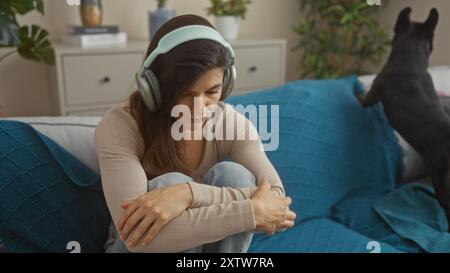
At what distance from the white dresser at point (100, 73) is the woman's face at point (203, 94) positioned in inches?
19.9

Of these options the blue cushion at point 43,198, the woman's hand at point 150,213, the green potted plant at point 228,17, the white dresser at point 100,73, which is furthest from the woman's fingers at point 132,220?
the white dresser at point 100,73

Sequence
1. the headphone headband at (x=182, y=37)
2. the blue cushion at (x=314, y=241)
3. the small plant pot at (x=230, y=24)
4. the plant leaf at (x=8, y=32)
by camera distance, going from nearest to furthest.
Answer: the headphone headband at (x=182, y=37), the blue cushion at (x=314, y=241), the small plant pot at (x=230, y=24), the plant leaf at (x=8, y=32)

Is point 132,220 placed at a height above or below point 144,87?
below

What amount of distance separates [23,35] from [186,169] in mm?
1036

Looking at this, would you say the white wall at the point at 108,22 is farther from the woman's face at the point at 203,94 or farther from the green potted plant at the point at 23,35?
the woman's face at the point at 203,94

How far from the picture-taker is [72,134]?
0.78 m

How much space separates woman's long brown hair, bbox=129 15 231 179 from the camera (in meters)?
0.42

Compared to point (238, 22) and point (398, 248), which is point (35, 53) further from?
point (398, 248)

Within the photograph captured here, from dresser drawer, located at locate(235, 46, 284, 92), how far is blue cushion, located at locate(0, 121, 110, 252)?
0.40 meters

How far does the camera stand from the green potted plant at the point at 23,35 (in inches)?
45.1

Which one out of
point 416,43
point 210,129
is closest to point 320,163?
point 416,43

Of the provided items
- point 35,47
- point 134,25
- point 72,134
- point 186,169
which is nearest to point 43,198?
point 72,134

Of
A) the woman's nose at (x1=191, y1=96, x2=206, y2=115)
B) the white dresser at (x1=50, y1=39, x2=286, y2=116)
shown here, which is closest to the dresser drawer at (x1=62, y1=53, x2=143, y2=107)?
the white dresser at (x1=50, y1=39, x2=286, y2=116)

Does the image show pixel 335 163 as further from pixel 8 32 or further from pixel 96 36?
pixel 8 32
